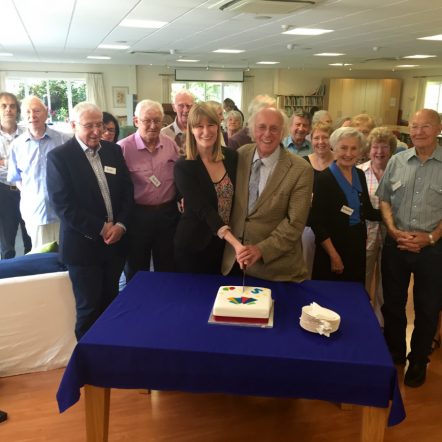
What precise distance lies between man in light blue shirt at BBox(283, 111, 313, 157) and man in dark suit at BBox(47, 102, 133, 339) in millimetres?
1741

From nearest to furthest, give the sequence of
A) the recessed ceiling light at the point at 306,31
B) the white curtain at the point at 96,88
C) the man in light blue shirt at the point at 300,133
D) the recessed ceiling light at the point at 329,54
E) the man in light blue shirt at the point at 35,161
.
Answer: the man in light blue shirt at the point at 35,161
the man in light blue shirt at the point at 300,133
the recessed ceiling light at the point at 306,31
the recessed ceiling light at the point at 329,54
the white curtain at the point at 96,88

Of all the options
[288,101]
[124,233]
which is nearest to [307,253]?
[124,233]

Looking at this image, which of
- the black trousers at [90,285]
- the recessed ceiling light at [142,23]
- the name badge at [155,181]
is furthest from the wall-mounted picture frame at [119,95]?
the black trousers at [90,285]

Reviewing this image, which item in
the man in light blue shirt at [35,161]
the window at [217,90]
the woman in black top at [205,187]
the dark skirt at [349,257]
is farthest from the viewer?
the window at [217,90]

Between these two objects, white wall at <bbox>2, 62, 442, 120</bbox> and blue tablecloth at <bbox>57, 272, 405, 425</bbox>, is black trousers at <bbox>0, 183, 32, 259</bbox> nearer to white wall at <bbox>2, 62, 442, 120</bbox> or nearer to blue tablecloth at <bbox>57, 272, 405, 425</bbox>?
blue tablecloth at <bbox>57, 272, 405, 425</bbox>

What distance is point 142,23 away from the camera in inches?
227

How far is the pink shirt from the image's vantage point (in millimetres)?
2746

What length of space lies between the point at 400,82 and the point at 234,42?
28.1 ft

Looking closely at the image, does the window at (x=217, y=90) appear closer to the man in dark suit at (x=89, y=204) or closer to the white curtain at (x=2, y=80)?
the white curtain at (x=2, y=80)

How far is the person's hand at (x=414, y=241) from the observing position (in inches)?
95.3

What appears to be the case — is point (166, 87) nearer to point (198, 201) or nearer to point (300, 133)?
point (300, 133)

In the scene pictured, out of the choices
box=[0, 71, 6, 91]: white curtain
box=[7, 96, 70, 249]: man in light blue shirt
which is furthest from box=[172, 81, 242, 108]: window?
box=[7, 96, 70, 249]: man in light blue shirt

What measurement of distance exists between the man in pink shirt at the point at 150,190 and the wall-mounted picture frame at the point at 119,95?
11.4m

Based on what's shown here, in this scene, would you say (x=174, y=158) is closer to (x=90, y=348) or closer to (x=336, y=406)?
(x=90, y=348)
